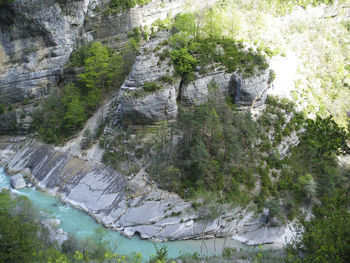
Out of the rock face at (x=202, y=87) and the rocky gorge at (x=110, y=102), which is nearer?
the rocky gorge at (x=110, y=102)

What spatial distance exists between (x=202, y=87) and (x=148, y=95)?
5733 millimetres

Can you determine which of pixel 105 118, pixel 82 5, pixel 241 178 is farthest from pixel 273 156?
pixel 82 5

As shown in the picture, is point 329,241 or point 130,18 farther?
point 130,18

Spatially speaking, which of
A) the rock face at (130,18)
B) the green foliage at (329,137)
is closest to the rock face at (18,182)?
the rock face at (130,18)

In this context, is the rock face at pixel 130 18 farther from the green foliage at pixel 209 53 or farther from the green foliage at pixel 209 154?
the green foliage at pixel 209 154

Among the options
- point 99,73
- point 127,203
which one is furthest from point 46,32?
point 127,203

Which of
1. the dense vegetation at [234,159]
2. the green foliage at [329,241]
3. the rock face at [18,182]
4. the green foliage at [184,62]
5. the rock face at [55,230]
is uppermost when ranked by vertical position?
the green foliage at [184,62]

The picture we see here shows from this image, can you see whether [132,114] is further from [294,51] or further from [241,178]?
[294,51]

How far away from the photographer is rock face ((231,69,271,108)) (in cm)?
2409

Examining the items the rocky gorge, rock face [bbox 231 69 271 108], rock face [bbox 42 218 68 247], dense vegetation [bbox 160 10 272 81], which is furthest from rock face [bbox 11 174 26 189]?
rock face [bbox 231 69 271 108]

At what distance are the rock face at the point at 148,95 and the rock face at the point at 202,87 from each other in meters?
1.17

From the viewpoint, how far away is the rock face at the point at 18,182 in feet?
86.1

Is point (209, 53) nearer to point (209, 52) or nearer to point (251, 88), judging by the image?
point (209, 52)

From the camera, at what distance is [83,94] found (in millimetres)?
32219
